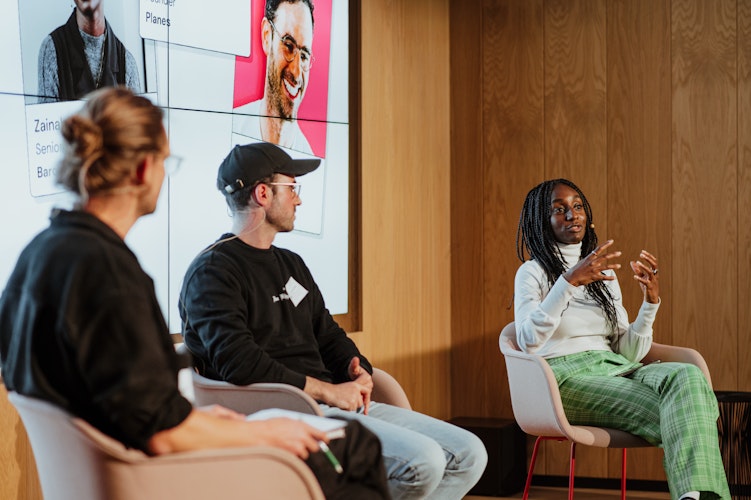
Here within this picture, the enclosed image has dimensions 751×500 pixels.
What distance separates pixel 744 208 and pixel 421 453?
110 inches

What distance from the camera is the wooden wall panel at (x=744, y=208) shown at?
15.9 feet

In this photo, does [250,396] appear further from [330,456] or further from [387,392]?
[330,456]

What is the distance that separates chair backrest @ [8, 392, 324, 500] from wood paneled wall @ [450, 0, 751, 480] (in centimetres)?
339

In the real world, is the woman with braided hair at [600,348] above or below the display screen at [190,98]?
below

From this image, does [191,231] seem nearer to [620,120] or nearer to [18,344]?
[18,344]

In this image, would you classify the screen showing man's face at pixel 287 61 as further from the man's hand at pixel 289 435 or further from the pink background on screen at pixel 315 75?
the man's hand at pixel 289 435

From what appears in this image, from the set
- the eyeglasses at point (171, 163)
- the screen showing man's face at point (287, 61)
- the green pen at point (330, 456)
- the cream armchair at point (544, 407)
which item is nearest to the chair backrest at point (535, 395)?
the cream armchair at point (544, 407)

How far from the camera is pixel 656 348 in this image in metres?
4.13

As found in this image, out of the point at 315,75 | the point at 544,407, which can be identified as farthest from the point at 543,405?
the point at 315,75

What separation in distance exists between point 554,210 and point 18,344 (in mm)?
2777

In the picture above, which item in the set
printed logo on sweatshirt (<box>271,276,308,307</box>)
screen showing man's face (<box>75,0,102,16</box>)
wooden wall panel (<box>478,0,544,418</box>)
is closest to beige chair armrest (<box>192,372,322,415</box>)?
printed logo on sweatshirt (<box>271,276,308,307</box>)

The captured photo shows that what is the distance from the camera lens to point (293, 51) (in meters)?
4.27

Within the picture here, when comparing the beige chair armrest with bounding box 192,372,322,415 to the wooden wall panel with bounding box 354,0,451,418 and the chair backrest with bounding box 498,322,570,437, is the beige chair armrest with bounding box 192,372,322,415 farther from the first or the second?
the wooden wall panel with bounding box 354,0,451,418

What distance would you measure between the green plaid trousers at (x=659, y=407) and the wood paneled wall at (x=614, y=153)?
3.76 ft
